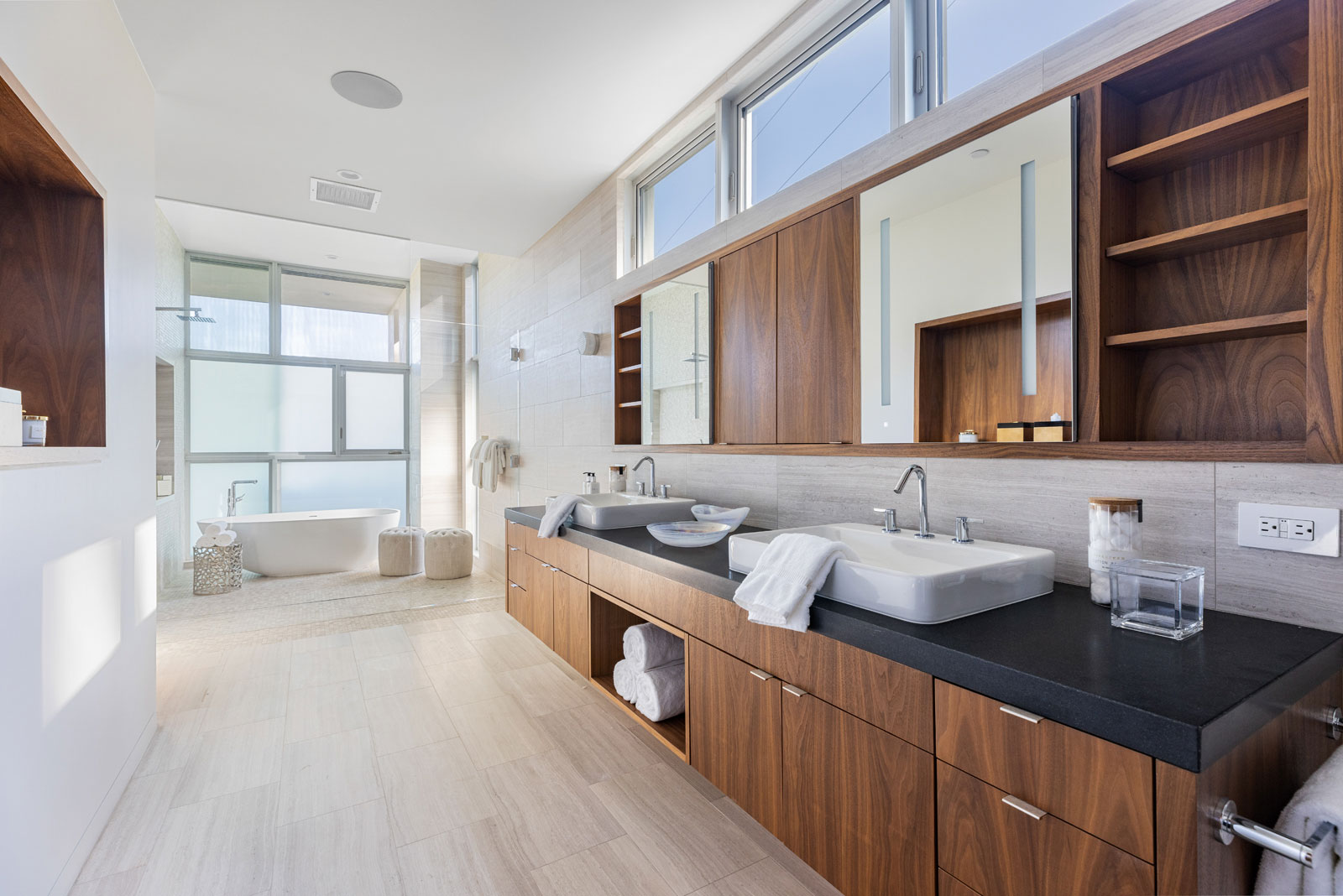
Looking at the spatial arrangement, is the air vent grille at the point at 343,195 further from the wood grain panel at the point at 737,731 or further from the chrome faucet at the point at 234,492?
the wood grain panel at the point at 737,731

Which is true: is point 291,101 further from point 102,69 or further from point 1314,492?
point 1314,492

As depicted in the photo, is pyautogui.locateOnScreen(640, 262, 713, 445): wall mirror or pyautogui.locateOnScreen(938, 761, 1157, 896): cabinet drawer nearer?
pyautogui.locateOnScreen(938, 761, 1157, 896): cabinet drawer

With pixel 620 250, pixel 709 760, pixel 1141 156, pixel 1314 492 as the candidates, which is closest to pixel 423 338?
pixel 620 250

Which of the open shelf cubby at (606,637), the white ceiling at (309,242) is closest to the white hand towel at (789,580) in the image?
the open shelf cubby at (606,637)

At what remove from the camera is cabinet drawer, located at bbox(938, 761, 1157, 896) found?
85cm

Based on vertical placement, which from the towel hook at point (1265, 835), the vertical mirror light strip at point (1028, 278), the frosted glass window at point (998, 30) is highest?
the frosted glass window at point (998, 30)

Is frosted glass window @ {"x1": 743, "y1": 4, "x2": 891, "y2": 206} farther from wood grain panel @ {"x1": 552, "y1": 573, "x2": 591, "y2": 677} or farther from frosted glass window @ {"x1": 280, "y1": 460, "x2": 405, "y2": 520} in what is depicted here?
frosted glass window @ {"x1": 280, "y1": 460, "x2": 405, "y2": 520}

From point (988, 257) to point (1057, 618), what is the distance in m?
0.91

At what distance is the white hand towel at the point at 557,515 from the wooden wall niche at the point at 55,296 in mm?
1473

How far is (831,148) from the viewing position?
222 cm

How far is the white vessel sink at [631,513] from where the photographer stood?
98.5 inches

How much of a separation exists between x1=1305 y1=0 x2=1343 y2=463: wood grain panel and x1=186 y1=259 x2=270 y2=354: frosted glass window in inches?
216

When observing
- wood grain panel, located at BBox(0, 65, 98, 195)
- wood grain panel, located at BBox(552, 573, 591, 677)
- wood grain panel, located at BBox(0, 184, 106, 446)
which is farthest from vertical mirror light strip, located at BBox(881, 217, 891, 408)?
wood grain panel, located at BBox(0, 184, 106, 446)

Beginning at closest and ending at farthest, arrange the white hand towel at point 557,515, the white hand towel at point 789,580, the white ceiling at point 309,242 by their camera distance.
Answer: the white hand towel at point 789,580
the white hand towel at point 557,515
the white ceiling at point 309,242
